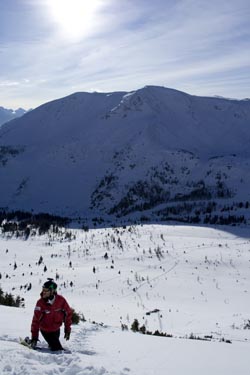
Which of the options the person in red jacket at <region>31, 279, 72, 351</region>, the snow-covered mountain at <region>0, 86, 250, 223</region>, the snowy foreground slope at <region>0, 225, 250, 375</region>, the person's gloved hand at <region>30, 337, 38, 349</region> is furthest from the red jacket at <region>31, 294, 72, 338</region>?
the snow-covered mountain at <region>0, 86, 250, 223</region>

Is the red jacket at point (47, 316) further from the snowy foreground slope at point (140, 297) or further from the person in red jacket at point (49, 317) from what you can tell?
the snowy foreground slope at point (140, 297)

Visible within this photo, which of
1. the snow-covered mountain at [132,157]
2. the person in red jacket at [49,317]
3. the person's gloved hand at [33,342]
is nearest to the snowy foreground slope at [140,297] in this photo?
the person's gloved hand at [33,342]

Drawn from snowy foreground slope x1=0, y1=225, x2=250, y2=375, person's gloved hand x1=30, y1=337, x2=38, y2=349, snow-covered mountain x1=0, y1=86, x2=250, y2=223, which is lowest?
snowy foreground slope x1=0, y1=225, x2=250, y2=375

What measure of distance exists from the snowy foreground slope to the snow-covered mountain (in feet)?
79.4

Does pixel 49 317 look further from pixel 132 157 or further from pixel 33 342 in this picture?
pixel 132 157

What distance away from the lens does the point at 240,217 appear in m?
55.8

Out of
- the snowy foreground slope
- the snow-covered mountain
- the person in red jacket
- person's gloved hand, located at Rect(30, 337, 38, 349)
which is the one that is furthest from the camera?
the snow-covered mountain

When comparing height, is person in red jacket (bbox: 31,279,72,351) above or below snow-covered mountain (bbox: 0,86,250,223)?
below

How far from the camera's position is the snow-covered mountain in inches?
3201

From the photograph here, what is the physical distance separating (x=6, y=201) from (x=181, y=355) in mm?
90650

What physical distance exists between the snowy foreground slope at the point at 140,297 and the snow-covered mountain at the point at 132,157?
24.2 m

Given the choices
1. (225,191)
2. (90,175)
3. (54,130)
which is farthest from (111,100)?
(225,191)

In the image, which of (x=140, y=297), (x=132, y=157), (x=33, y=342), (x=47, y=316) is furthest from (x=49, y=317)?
(x=132, y=157)

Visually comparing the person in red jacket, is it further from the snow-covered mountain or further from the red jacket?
the snow-covered mountain
